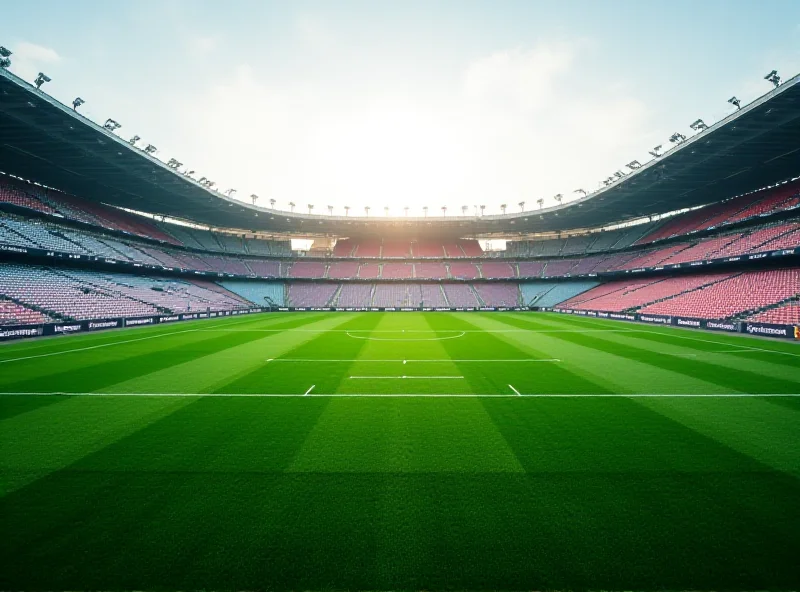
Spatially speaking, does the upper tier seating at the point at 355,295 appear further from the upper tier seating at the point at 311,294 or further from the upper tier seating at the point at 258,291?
the upper tier seating at the point at 258,291

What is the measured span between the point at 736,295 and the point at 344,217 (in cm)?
4406

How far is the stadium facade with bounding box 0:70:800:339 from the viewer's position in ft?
82.1

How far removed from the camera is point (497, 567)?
3480 mm

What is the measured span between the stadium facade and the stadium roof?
0.19 metres

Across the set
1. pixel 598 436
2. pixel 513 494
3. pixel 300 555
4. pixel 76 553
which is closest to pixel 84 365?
pixel 76 553

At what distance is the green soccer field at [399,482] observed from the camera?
349 centimetres

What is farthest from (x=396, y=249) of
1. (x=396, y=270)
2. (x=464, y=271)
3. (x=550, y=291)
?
(x=550, y=291)

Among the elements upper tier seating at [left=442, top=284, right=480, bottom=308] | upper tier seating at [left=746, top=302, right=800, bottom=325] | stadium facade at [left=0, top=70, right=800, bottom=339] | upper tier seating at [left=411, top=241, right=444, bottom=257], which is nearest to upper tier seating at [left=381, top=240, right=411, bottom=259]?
stadium facade at [left=0, top=70, right=800, bottom=339]

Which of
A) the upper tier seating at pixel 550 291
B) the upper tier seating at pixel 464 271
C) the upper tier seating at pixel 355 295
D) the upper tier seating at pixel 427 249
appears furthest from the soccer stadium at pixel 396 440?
the upper tier seating at pixel 427 249

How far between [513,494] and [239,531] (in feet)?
11.2

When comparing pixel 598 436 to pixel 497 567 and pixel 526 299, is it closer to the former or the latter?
pixel 497 567

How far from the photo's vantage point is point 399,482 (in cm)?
511

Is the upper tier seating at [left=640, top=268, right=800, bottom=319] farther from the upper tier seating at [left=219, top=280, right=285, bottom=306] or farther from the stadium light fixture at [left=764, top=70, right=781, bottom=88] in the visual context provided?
the upper tier seating at [left=219, top=280, right=285, bottom=306]

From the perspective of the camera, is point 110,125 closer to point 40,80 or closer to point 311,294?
point 40,80
